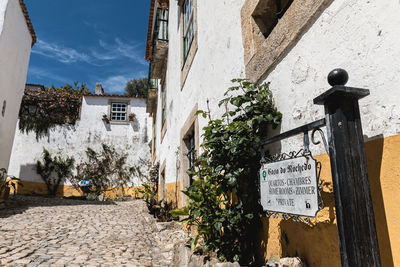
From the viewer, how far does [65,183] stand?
15.7 m

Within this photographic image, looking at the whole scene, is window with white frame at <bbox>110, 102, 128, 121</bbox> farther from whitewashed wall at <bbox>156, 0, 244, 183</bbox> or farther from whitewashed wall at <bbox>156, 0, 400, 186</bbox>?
whitewashed wall at <bbox>156, 0, 400, 186</bbox>

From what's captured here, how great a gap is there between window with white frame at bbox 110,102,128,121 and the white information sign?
1663cm

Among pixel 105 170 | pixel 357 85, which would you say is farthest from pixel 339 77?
pixel 105 170

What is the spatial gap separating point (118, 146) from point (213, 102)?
14235mm

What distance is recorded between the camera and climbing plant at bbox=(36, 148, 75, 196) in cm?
1536

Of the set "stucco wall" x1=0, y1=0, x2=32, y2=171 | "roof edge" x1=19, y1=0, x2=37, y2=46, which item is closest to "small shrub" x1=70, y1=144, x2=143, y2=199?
"stucco wall" x1=0, y1=0, x2=32, y2=171

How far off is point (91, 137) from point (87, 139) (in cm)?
25

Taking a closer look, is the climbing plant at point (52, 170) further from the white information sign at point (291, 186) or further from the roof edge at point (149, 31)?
the white information sign at point (291, 186)

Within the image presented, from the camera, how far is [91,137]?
1684 centimetres

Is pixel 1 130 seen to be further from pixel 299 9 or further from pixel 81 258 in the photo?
pixel 299 9

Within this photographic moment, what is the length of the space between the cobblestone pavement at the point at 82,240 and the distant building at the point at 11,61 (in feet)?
14.3

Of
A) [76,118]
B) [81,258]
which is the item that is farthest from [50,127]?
[81,258]

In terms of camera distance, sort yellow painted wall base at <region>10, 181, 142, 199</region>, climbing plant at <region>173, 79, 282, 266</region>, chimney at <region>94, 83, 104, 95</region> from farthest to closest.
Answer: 1. chimney at <region>94, 83, 104, 95</region>
2. yellow painted wall base at <region>10, 181, 142, 199</region>
3. climbing plant at <region>173, 79, 282, 266</region>

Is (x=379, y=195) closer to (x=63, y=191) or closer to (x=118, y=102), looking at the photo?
(x=63, y=191)
